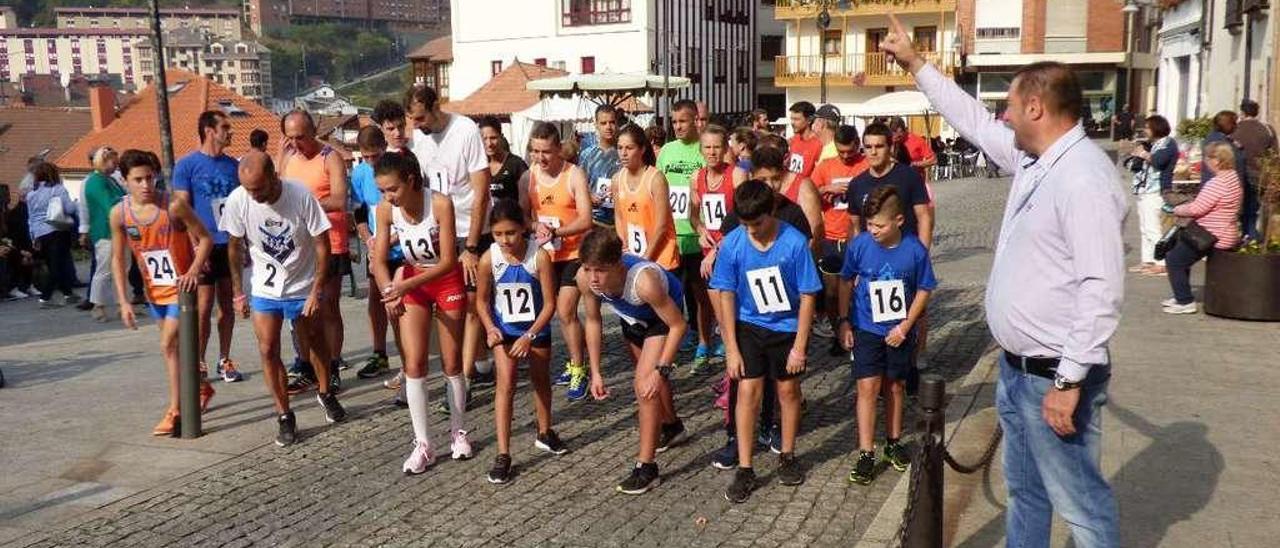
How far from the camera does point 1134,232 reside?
16.0m

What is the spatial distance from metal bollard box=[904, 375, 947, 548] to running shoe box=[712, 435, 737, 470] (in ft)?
6.23

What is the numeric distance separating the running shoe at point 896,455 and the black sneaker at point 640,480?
1264 millimetres

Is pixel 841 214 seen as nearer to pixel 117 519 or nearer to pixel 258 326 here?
pixel 258 326

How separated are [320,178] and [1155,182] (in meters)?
8.92

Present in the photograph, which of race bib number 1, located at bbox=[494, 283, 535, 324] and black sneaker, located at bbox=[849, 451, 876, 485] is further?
race bib number 1, located at bbox=[494, 283, 535, 324]

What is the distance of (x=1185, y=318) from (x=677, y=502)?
6.13 m

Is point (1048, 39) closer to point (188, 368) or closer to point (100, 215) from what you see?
point (100, 215)

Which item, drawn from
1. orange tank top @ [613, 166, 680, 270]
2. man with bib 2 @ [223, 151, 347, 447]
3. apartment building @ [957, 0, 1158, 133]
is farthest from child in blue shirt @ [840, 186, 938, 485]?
apartment building @ [957, 0, 1158, 133]

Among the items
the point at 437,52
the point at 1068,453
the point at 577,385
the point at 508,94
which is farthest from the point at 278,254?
the point at 437,52

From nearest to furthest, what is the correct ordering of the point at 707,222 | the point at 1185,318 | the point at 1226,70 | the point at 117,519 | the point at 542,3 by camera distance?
1. the point at 117,519
2. the point at 707,222
3. the point at 1185,318
4. the point at 1226,70
5. the point at 542,3

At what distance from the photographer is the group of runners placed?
221 inches

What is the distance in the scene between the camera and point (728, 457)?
19.9 ft

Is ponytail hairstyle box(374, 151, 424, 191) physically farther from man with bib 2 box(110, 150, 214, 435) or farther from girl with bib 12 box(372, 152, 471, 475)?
man with bib 2 box(110, 150, 214, 435)

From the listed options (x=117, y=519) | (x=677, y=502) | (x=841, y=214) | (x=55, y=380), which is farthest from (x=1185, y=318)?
(x=55, y=380)
